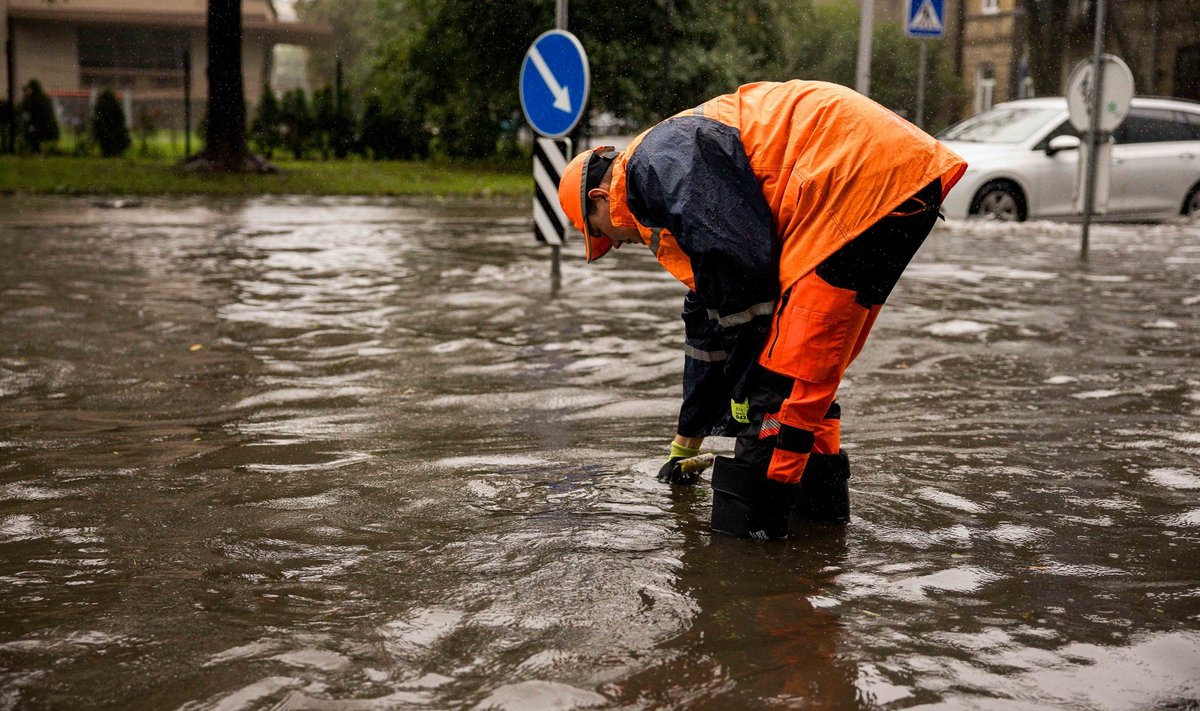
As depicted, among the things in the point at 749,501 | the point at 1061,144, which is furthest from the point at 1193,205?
the point at 749,501

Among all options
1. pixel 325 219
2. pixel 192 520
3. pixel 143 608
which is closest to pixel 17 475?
pixel 192 520

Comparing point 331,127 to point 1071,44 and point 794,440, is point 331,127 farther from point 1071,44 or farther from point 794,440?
point 794,440

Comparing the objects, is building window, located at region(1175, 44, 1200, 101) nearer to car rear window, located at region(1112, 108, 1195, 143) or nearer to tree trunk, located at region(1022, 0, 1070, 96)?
tree trunk, located at region(1022, 0, 1070, 96)

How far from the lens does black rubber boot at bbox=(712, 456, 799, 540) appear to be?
3781 millimetres

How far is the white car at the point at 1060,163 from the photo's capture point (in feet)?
51.5

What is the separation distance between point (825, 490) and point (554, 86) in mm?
5899

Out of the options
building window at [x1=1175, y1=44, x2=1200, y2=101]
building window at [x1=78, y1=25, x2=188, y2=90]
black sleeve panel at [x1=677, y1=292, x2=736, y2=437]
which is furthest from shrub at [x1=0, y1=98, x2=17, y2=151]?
building window at [x1=78, y1=25, x2=188, y2=90]

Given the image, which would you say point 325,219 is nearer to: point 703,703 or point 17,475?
point 17,475

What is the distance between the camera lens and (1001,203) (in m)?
16.0

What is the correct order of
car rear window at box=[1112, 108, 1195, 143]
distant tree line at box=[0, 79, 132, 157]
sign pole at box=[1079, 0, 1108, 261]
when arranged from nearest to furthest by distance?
sign pole at box=[1079, 0, 1108, 261] < car rear window at box=[1112, 108, 1195, 143] < distant tree line at box=[0, 79, 132, 157]

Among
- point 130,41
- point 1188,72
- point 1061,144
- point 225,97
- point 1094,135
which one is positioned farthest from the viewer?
point 130,41

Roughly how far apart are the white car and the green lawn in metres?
7.50

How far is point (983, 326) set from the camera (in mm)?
8172

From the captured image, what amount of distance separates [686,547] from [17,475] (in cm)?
241
